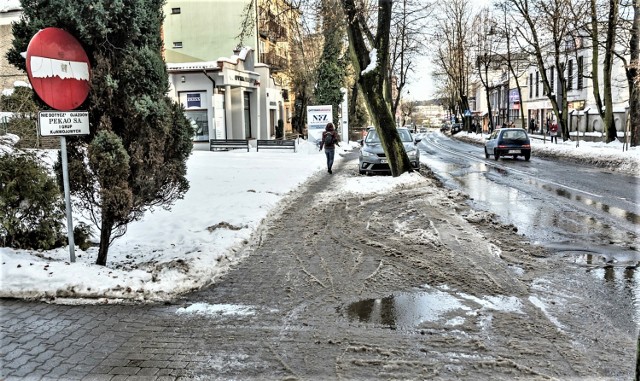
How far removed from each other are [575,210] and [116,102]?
9.08 m

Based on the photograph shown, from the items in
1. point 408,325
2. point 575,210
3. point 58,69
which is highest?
point 58,69

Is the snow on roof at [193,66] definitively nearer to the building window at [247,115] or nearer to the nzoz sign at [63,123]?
the building window at [247,115]

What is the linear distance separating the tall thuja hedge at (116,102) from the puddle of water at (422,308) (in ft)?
9.23

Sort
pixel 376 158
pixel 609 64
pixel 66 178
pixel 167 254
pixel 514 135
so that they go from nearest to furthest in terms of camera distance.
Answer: pixel 66 178, pixel 167 254, pixel 376 158, pixel 514 135, pixel 609 64

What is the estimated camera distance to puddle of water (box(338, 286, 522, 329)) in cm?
468

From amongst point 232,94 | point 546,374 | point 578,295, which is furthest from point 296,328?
point 232,94

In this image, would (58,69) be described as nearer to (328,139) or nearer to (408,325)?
(408,325)

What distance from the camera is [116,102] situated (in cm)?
568

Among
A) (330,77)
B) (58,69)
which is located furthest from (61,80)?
(330,77)

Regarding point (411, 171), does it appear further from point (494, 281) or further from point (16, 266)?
point (16, 266)

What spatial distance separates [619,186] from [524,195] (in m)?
3.64

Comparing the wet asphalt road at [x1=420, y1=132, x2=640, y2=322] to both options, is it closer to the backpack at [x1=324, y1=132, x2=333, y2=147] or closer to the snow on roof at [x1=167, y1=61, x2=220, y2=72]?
the backpack at [x1=324, y1=132, x2=333, y2=147]

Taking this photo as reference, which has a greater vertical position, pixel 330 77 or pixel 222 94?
pixel 330 77

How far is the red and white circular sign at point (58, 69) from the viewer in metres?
5.12
